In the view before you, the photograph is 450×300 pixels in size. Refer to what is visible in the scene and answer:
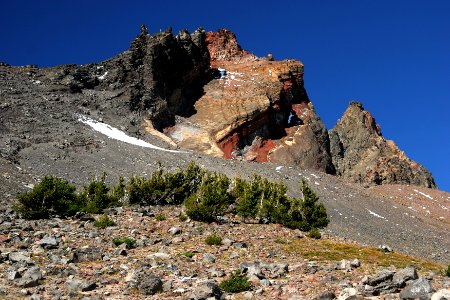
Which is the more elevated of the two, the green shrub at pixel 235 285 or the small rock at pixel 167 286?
the green shrub at pixel 235 285

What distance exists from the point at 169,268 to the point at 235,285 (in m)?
3.94

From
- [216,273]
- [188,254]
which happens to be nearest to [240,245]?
[188,254]

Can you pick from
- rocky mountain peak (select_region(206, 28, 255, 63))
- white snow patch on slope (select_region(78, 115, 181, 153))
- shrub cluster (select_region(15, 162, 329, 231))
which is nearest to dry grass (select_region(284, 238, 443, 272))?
shrub cluster (select_region(15, 162, 329, 231))

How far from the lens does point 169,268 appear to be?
19188 millimetres

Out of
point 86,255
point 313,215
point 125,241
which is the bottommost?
point 86,255

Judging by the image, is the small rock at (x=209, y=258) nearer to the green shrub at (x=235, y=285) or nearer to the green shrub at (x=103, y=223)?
the green shrub at (x=235, y=285)

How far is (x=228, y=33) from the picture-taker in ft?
580

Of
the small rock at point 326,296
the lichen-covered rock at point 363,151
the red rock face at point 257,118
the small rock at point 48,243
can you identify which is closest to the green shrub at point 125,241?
the small rock at point 48,243

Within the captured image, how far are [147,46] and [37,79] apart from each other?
99.0 feet

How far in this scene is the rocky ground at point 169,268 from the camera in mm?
15258

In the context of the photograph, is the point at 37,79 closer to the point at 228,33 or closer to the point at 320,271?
the point at 228,33

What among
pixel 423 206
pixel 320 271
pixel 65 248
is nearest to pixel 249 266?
pixel 320 271

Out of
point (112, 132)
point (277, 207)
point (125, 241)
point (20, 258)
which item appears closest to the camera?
point (20, 258)

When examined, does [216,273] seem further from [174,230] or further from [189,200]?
[189,200]
